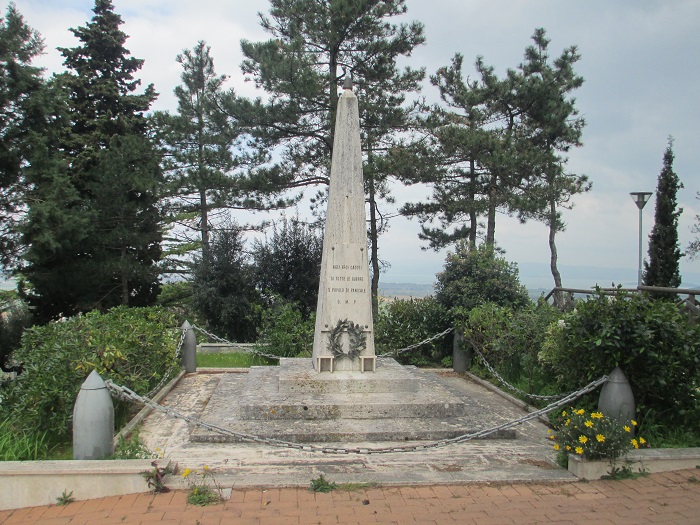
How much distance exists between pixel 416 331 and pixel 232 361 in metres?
3.69

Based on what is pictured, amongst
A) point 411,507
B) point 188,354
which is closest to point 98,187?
point 188,354

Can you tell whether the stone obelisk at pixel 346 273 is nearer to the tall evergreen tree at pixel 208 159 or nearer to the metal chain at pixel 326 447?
the metal chain at pixel 326 447

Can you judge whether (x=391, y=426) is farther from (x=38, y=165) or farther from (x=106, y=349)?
(x=38, y=165)

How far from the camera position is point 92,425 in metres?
4.59

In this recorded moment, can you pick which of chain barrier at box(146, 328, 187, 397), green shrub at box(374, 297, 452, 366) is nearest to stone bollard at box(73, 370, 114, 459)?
chain barrier at box(146, 328, 187, 397)

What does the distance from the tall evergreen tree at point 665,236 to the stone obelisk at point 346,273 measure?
1911cm

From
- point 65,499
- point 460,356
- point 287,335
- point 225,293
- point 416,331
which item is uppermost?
point 225,293

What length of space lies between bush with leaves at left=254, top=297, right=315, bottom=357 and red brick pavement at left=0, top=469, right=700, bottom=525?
620 centimetres

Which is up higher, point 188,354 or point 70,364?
point 70,364

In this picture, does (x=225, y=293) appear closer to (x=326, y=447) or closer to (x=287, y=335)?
(x=287, y=335)

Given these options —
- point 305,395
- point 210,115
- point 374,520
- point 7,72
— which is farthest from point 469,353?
point 7,72

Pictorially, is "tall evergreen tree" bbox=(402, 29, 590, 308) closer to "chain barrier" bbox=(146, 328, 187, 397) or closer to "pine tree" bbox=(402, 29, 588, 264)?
"pine tree" bbox=(402, 29, 588, 264)

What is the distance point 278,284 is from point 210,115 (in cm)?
573

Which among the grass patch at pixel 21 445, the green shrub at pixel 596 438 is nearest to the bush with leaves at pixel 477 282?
the green shrub at pixel 596 438
